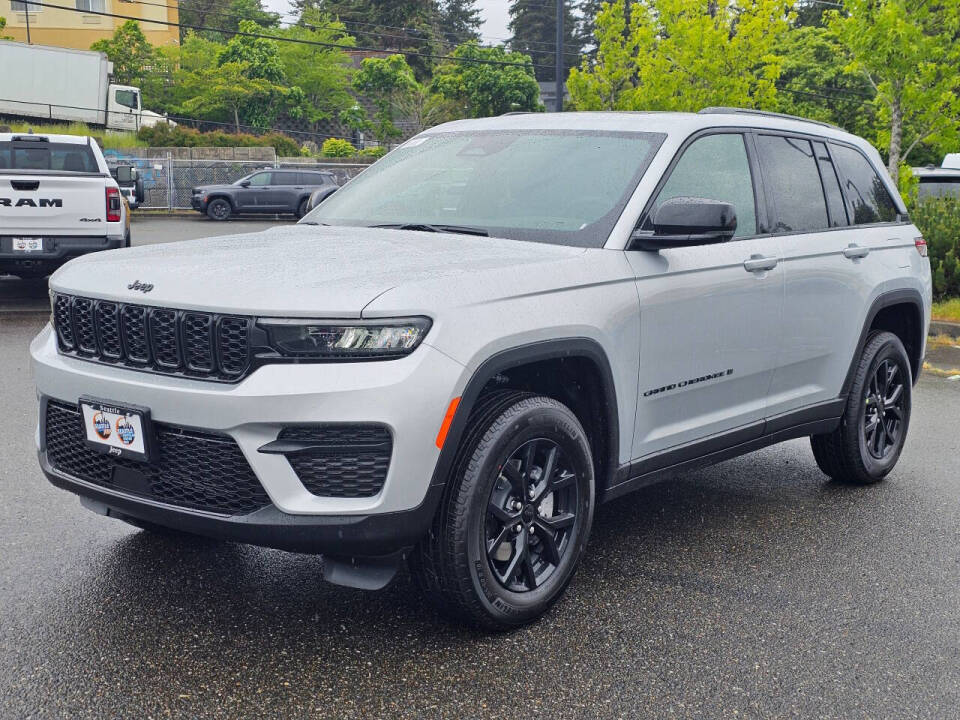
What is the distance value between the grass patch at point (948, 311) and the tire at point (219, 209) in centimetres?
2433

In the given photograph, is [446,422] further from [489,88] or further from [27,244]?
[489,88]

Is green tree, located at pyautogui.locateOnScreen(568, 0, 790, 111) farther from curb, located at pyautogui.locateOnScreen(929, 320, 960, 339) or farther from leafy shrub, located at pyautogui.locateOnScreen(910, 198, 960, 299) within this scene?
curb, located at pyautogui.locateOnScreen(929, 320, 960, 339)

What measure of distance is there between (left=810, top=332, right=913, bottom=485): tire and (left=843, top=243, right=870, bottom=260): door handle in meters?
0.52

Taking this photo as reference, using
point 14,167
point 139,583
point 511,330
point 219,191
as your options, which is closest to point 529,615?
point 511,330

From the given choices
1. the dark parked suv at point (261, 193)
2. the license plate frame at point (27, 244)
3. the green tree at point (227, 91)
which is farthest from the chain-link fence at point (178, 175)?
the license plate frame at point (27, 244)

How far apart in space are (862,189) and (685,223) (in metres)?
2.24

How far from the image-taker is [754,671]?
11.8ft

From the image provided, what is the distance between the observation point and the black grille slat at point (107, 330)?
3682 mm

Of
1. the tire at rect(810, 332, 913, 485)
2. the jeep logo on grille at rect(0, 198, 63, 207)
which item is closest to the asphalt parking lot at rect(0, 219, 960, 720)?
the tire at rect(810, 332, 913, 485)

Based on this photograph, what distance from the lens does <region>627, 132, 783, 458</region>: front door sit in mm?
4309

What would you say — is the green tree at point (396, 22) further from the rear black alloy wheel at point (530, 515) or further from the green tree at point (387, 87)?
the rear black alloy wheel at point (530, 515)

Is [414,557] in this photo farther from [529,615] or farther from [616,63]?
[616,63]

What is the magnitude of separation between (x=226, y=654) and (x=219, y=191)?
3054 cm


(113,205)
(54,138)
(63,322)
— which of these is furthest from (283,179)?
(63,322)
